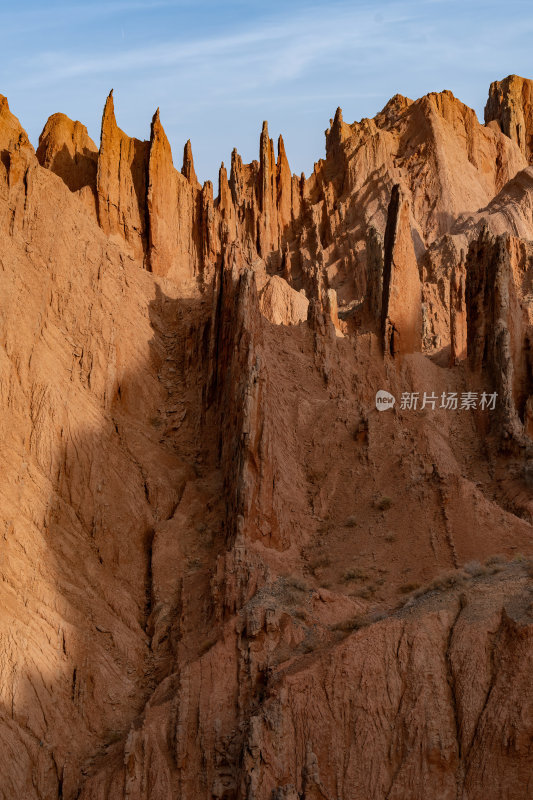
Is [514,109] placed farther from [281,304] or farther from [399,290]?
[399,290]

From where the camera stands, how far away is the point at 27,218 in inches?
1406

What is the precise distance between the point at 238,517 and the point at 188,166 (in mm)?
29249

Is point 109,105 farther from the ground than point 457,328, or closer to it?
farther from the ground

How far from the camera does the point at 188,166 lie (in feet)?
184

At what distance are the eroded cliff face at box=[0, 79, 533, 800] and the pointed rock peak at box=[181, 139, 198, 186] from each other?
16.3 ft

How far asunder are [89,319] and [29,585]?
→ 10.1 meters

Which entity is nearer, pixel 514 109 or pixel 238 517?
pixel 238 517

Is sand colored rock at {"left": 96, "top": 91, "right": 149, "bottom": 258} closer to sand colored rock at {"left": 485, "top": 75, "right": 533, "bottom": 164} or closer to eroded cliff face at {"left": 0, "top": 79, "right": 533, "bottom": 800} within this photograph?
eroded cliff face at {"left": 0, "top": 79, "right": 533, "bottom": 800}

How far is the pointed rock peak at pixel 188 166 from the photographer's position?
55.6m

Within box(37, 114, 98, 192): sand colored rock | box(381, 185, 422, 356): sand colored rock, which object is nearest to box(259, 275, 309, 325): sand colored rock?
box(381, 185, 422, 356): sand colored rock

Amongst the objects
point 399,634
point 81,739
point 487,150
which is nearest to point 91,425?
point 81,739

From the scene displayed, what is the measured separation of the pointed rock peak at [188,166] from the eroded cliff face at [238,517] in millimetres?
4972

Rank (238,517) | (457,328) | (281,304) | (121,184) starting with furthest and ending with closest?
(281,304) → (121,184) → (457,328) → (238,517)

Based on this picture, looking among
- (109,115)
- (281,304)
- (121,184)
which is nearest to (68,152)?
(109,115)
